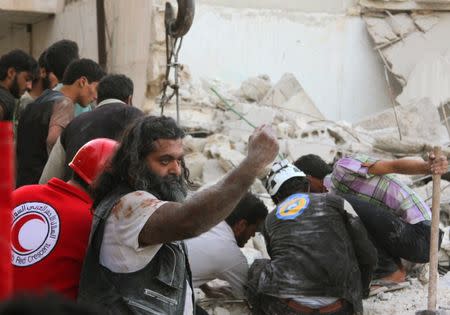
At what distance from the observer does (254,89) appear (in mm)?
10078

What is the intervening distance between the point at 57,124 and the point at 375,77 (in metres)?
7.67

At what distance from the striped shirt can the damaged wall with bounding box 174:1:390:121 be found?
18.4 feet

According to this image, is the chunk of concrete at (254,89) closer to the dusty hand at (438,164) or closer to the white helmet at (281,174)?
the white helmet at (281,174)

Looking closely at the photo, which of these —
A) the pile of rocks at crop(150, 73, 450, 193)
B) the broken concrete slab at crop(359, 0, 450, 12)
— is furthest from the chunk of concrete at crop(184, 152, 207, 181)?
the broken concrete slab at crop(359, 0, 450, 12)

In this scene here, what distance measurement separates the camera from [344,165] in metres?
Answer: 5.04

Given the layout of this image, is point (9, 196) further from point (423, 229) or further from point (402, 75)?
point (402, 75)

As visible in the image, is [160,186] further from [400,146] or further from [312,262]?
[400,146]

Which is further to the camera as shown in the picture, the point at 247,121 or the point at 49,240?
the point at 247,121

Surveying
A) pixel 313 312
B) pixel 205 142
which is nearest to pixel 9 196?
pixel 313 312

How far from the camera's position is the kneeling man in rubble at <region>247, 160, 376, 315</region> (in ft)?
14.2

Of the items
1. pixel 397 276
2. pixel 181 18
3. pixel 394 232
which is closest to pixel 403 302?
pixel 397 276

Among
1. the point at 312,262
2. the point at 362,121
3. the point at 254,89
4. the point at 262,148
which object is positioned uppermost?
the point at 262,148

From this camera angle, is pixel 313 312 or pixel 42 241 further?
pixel 313 312

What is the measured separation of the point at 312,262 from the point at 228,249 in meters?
0.41
